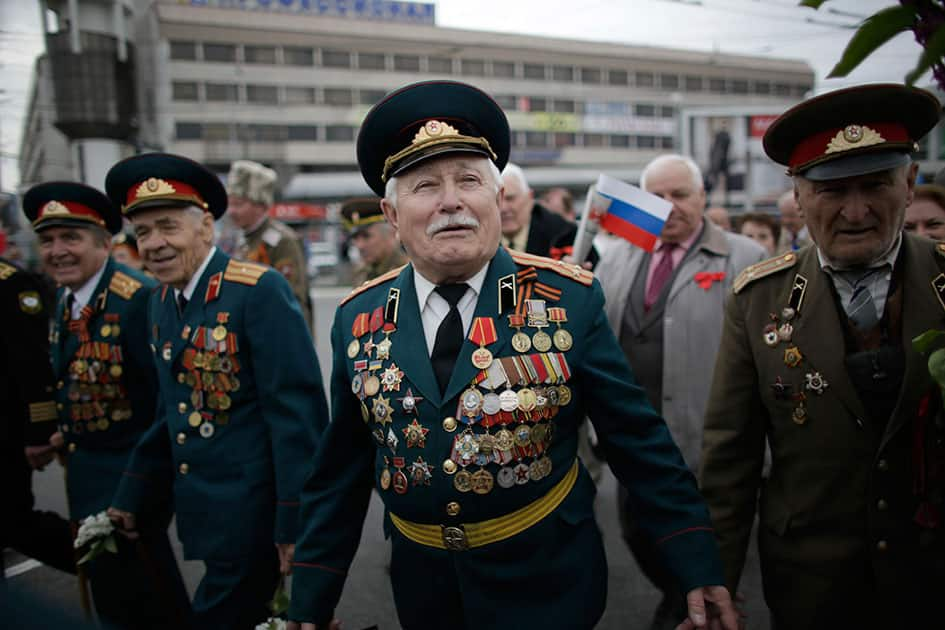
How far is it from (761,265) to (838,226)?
337 millimetres

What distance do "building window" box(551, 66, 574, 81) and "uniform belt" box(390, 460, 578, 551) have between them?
59.4m

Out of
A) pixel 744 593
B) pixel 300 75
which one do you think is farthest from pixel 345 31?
pixel 744 593

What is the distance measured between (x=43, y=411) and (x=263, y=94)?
50806 mm

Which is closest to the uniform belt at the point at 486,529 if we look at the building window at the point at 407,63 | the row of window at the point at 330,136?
the row of window at the point at 330,136

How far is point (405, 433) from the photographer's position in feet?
6.02

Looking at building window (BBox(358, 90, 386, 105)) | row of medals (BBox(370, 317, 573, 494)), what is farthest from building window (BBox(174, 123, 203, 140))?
row of medals (BBox(370, 317, 573, 494))

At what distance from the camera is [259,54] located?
49.9 metres

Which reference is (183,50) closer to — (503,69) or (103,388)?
(503,69)

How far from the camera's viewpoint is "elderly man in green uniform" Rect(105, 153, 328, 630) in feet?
8.52

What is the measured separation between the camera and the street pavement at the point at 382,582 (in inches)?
140

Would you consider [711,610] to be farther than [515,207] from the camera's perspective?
No

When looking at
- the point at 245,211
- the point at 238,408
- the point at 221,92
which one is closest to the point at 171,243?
the point at 238,408

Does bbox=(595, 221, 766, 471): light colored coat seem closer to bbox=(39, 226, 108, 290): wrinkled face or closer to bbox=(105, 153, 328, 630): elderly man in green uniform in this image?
bbox=(105, 153, 328, 630): elderly man in green uniform

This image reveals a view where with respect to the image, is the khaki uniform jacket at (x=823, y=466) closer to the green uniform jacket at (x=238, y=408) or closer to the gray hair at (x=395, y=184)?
the gray hair at (x=395, y=184)
